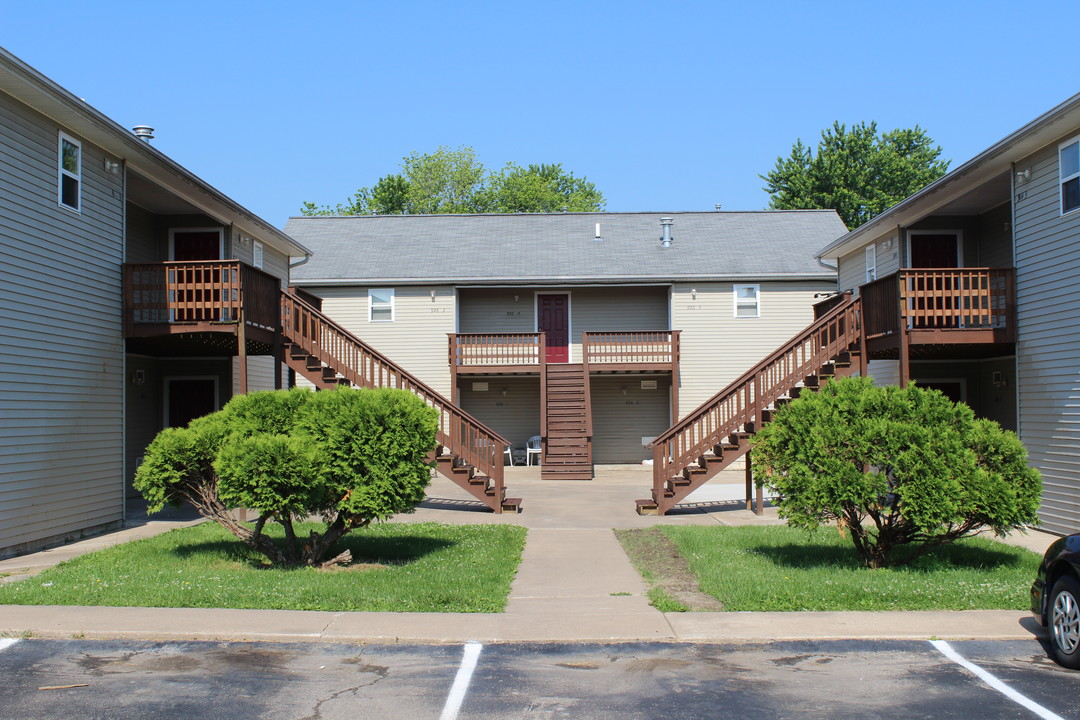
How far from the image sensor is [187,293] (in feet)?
46.1

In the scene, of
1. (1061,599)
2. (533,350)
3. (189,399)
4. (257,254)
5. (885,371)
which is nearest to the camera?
(1061,599)

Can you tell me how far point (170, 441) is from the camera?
31.3 ft

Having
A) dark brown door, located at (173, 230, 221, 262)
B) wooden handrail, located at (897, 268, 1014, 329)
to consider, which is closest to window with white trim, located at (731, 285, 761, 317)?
wooden handrail, located at (897, 268, 1014, 329)

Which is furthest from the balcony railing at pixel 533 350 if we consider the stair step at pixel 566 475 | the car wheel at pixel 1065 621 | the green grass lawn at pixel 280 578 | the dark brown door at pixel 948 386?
the car wheel at pixel 1065 621

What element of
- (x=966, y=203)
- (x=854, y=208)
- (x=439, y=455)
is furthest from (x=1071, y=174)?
(x=854, y=208)

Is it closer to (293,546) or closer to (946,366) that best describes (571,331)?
(946,366)

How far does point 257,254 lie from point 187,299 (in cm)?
570

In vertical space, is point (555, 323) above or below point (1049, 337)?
above

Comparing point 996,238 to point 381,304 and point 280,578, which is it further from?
point 381,304

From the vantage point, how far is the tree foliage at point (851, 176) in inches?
1698

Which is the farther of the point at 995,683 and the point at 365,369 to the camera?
the point at 365,369

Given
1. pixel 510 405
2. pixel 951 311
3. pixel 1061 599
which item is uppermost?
pixel 951 311

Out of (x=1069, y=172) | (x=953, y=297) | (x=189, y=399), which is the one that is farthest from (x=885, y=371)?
(x=189, y=399)

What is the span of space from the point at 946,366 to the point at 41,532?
16.4m
